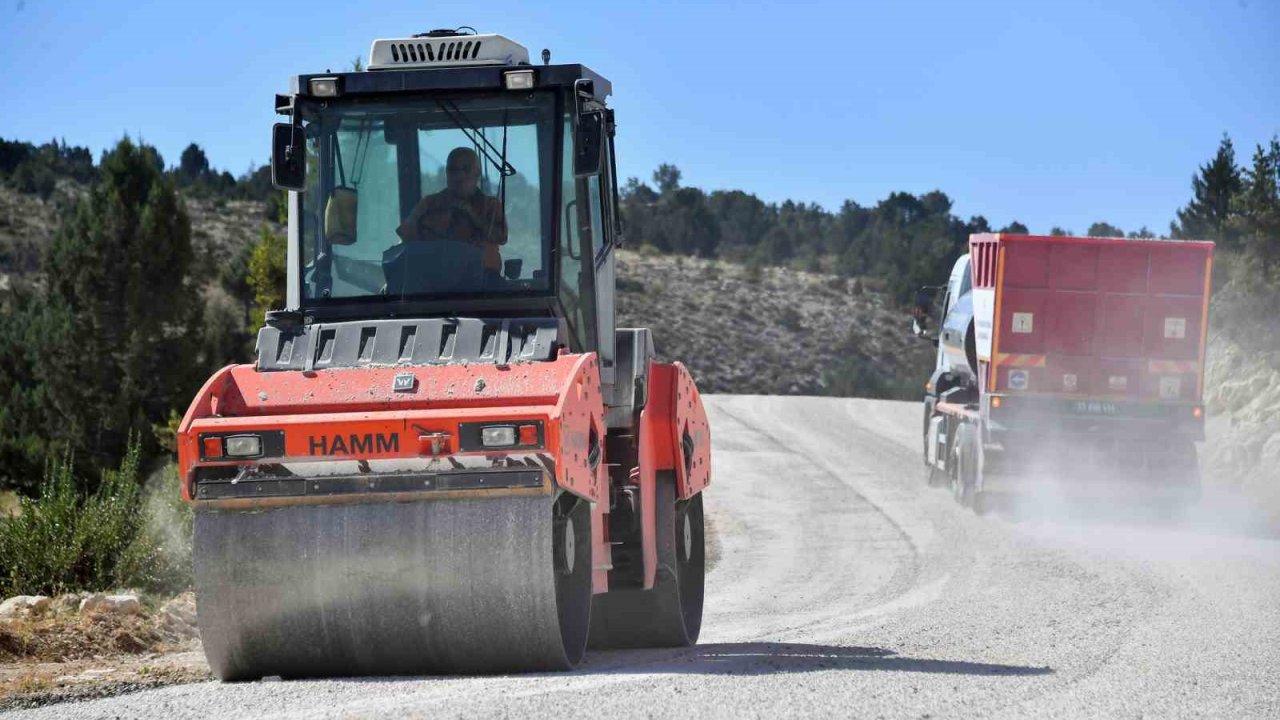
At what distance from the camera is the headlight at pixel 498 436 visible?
697 centimetres

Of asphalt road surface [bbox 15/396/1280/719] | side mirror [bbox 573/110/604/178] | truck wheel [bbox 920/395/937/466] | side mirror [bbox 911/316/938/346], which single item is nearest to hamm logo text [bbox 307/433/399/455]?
asphalt road surface [bbox 15/396/1280/719]

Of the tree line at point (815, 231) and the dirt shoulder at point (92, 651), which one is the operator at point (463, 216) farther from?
the tree line at point (815, 231)

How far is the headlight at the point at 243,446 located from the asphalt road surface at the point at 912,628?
1.07 metres

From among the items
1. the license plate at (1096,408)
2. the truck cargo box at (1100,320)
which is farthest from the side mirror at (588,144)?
the license plate at (1096,408)

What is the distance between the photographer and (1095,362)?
18.8 meters

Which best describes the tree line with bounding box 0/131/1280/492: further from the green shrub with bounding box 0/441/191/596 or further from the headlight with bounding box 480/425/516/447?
the headlight with bounding box 480/425/516/447

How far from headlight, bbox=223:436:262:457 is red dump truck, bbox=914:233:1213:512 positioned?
13243 millimetres

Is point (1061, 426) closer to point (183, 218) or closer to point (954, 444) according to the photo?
point (954, 444)

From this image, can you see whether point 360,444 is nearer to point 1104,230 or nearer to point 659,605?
point 659,605

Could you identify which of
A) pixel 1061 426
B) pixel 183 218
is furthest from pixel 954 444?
pixel 183 218

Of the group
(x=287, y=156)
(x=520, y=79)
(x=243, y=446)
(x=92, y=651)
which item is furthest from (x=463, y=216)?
(x=92, y=651)

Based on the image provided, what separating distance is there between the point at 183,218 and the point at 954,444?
733 inches

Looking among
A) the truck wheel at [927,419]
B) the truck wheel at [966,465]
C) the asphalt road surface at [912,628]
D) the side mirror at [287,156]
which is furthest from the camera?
the truck wheel at [927,419]

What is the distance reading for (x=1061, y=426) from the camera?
61.2ft
